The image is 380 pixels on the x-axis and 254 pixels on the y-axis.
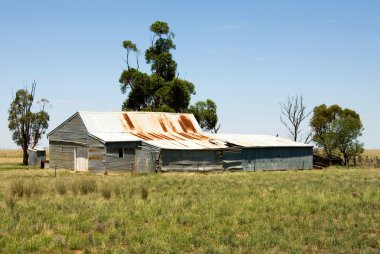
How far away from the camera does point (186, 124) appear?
5309 centimetres

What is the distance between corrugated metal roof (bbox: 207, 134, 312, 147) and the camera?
48.8m

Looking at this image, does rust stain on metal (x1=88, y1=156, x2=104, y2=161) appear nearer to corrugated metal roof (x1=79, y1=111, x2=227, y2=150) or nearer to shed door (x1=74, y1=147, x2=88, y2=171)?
shed door (x1=74, y1=147, x2=88, y2=171)

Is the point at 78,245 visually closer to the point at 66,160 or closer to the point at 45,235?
the point at 45,235

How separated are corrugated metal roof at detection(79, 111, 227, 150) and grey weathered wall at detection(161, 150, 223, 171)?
1.69 feet

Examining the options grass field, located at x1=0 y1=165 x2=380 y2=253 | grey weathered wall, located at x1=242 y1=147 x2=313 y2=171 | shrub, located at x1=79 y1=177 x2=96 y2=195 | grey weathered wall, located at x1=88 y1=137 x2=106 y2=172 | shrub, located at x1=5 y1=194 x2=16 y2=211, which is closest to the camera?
grass field, located at x1=0 y1=165 x2=380 y2=253

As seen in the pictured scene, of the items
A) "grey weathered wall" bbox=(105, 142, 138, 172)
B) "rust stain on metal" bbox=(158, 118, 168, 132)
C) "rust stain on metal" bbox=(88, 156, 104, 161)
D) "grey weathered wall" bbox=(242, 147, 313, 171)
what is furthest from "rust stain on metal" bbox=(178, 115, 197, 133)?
"rust stain on metal" bbox=(88, 156, 104, 161)

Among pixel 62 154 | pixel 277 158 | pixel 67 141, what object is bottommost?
pixel 277 158

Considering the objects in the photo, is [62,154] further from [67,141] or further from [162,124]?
[162,124]

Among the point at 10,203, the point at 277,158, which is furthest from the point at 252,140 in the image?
the point at 10,203

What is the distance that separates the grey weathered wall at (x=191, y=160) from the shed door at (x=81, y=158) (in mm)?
7374

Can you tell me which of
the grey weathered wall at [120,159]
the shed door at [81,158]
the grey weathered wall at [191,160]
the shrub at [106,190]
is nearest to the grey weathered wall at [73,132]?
the shed door at [81,158]

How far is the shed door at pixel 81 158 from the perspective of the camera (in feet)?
146

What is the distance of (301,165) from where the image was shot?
5406 centimetres

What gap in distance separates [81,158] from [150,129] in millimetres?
7460
